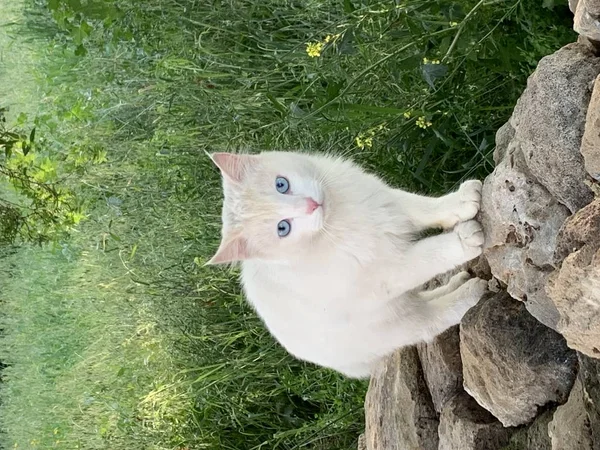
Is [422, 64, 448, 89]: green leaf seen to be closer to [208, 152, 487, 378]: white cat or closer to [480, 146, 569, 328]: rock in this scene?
[208, 152, 487, 378]: white cat

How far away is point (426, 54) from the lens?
2.20m

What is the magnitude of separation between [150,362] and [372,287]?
2267 mm

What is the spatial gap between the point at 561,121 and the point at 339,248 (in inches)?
29.0

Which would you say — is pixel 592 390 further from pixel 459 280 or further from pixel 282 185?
pixel 282 185

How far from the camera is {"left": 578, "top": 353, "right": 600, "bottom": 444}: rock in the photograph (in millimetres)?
1169

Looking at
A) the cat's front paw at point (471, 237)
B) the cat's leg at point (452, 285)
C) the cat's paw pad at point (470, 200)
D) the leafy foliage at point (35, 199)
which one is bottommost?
the leafy foliage at point (35, 199)

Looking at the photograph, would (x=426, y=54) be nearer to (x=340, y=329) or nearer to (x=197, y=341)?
(x=340, y=329)

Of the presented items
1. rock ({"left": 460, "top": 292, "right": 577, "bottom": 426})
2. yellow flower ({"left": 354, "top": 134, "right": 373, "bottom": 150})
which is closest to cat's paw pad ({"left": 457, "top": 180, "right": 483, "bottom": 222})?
rock ({"left": 460, "top": 292, "right": 577, "bottom": 426})

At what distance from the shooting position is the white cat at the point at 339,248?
1783mm

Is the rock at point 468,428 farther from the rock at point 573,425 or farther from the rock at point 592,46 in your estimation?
the rock at point 592,46

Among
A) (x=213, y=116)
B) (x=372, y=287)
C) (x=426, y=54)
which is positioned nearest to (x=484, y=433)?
(x=372, y=287)

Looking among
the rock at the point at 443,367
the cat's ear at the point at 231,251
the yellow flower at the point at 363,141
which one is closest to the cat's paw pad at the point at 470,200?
the rock at the point at 443,367

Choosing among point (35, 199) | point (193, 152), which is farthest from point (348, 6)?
point (35, 199)

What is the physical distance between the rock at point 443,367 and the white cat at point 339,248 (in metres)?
0.05
